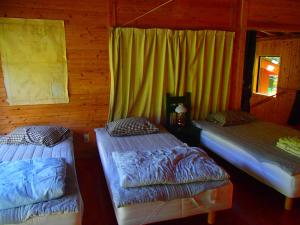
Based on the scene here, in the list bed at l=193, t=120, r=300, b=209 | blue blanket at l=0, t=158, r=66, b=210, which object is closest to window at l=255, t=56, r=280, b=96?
bed at l=193, t=120, r=300, b=209

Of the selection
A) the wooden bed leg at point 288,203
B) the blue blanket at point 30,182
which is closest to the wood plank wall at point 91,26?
the blue blanket at point 30,182

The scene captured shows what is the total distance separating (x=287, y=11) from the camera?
4180 mm

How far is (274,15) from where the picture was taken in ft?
13.5

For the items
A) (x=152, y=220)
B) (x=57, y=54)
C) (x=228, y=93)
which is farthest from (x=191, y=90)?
(x=152, y=220)

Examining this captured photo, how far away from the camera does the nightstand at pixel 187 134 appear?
142 inches

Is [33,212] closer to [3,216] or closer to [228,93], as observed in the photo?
[3,216]

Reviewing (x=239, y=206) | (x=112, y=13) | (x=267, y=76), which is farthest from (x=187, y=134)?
(x=267, y=76)

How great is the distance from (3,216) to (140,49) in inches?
102

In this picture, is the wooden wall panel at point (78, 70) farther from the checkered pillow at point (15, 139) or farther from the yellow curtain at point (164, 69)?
the checkered pillow at point (15, 139)

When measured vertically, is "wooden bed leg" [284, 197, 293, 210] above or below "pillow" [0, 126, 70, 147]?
below

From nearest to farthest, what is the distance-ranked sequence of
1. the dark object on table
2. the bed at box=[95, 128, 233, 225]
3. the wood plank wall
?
the bed at box=[95, 128, 233, 225], the wood plank wall, the dark object on table

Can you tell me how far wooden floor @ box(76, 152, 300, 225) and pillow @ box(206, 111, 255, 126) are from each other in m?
0.83

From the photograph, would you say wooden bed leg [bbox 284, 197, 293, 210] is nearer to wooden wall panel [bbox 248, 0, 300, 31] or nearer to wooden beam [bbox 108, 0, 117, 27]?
wooden wall panel [bbox 248, 0, 300, 31]

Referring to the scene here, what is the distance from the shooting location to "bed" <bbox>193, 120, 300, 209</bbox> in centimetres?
239
